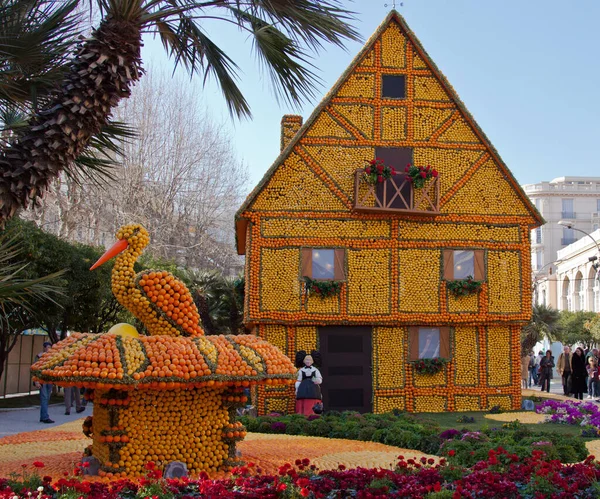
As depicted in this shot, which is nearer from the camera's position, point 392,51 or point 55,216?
point 392,51

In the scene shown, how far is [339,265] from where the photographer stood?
19484mm

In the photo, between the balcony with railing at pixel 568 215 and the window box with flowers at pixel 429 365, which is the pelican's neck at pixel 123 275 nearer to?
the window box with flowers at pixel 429 365

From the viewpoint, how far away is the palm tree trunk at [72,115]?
26.0ft

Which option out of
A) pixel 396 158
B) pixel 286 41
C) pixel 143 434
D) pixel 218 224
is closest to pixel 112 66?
pixel 286 41

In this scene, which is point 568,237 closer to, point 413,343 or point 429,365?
point 413,343

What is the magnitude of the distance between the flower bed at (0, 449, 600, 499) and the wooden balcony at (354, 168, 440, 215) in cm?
1168

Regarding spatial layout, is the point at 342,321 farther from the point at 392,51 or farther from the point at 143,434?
the point at 143,434

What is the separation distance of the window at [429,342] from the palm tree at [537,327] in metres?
16.5

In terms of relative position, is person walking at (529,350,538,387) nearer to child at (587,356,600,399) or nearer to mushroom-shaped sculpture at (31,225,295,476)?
child at (587,356,600,399)

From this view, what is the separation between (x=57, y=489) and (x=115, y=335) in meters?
2.31

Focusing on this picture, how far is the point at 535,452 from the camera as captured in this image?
30.5ft

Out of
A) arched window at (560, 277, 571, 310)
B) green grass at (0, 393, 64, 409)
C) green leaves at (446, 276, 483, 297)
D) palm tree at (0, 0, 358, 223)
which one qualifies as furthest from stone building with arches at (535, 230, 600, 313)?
palm tree at (0, 0, 358, 223)

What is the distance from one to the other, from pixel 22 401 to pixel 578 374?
19152 millimetres

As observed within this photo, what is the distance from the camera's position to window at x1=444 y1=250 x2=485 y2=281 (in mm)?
19875
